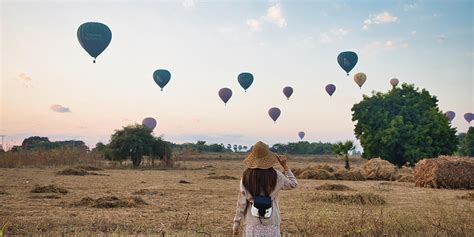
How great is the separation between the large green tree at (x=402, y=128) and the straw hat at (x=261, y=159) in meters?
33.2

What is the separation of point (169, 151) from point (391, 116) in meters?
19.6

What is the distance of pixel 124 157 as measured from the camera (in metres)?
44.5

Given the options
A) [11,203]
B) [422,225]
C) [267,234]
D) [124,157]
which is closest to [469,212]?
[422,225]

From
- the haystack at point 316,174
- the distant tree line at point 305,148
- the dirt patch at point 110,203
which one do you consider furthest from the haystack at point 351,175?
the distant tree line at point 305,148

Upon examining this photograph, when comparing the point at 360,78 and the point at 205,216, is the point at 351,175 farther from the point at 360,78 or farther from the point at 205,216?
the point at 360,78

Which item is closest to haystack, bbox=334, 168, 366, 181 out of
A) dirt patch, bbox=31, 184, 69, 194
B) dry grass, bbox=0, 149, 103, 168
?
dirt patch, bbox=31, 184, 69, 194

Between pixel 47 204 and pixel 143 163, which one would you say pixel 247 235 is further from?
pixel 143 163

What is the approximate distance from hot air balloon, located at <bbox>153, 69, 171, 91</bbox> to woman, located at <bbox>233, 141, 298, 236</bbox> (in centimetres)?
4487

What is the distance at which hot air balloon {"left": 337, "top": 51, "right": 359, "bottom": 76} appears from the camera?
49031 mm

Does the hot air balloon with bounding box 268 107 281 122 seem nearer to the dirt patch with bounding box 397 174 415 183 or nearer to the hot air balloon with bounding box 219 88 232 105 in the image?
the hot air balloon with bounding box 219 88 232 105

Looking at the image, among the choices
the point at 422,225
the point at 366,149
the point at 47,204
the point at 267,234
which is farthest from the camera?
the point at 366,149

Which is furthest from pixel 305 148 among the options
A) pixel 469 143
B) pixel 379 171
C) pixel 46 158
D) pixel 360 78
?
pixel 379 171

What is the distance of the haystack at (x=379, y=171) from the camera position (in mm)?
29969

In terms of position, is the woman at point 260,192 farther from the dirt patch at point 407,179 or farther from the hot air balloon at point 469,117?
the hot air balloon at point 469,117
